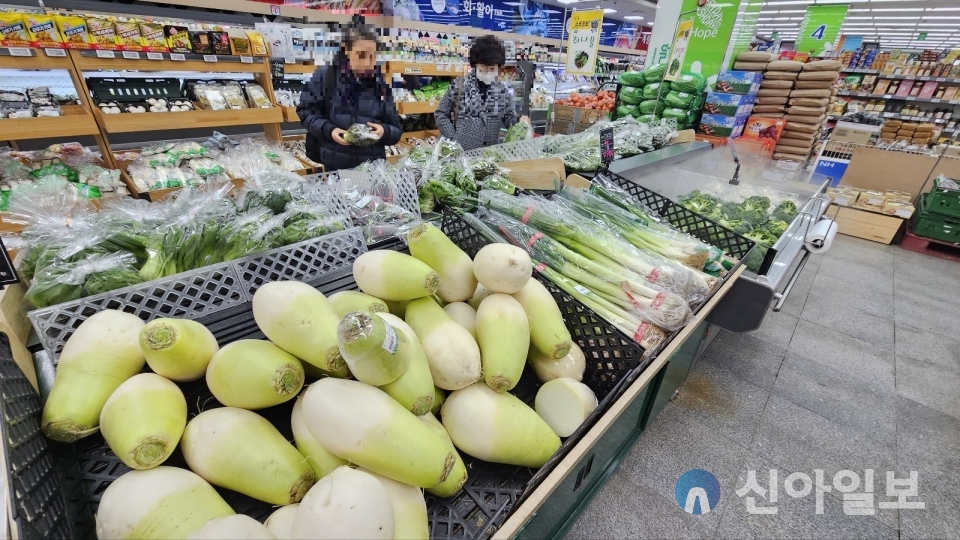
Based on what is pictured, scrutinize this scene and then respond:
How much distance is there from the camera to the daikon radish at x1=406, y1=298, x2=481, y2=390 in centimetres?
84

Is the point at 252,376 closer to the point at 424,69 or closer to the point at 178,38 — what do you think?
the point at 178,38

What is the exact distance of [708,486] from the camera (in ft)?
6.03

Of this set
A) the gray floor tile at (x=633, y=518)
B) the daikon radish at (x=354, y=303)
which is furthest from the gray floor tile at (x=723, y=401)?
A: the daikon radish at (x=354, y=303)

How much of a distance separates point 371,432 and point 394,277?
14.7 inches

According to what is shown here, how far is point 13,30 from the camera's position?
2.13 m

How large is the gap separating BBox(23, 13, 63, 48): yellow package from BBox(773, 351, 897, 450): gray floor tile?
4598mm

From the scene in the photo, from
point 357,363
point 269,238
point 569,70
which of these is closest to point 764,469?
point 357,363

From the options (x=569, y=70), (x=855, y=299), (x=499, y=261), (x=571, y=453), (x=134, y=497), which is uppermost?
(x=569, y=70)

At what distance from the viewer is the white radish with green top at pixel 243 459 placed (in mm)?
624

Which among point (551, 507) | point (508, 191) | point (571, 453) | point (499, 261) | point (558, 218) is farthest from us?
point (508, 191)

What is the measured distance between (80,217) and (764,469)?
2.78 meters

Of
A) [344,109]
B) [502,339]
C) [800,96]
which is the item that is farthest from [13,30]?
[800,96]

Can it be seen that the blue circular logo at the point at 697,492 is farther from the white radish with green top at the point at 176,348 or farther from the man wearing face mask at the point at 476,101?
the man wearing face mask at the point at 476,101

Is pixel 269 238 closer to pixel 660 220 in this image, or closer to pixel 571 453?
pixel 571 453
